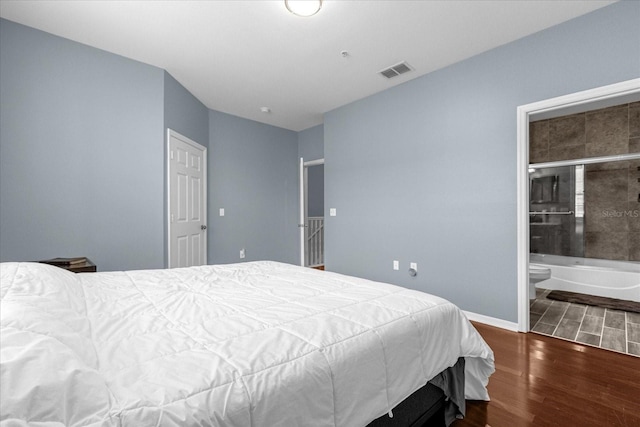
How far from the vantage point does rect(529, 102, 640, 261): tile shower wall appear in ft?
12.4

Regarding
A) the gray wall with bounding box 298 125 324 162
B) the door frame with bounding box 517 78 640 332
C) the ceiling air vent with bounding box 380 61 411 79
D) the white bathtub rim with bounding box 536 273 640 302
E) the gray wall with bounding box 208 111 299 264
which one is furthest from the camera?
the gray wall with bounding box 298 125 324 162

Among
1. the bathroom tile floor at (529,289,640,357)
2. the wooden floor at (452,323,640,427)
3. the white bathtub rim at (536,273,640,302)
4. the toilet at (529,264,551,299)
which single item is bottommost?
the wooden floor at (452,323,640,427)

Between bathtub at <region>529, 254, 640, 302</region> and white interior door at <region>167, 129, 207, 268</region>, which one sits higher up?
white interior door at <region>167, 129, 207, 268</region>

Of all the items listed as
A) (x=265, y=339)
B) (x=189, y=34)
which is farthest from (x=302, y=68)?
(x=265, y=339)

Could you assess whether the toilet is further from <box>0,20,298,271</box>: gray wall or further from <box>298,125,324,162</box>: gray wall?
<box>0,20,298,271</box>: gray wall

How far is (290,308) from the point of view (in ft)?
4.07

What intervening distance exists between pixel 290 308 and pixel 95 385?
703 millimetres

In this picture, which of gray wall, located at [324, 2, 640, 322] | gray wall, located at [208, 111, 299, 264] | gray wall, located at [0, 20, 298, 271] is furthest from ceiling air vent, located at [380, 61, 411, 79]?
gray wall, located at [208, 111, 299, 264]

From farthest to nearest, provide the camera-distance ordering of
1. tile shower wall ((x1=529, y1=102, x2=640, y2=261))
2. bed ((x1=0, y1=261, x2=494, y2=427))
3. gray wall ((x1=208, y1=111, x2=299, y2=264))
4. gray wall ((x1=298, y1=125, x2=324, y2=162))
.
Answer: gray wall ((x1=298, y1=125, x2=324, y2=162)), gray wall ((x1=208, y1=111, x2=299, y2=264)), tile shower wall ((x1=529, y1=102, x2=640, y2=261)), bed ((x1=0, y1=261, x2=494, y2=427))

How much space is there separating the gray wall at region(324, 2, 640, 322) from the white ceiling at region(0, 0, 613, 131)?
0.62 ft

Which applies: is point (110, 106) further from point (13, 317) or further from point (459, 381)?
point (459, 381)

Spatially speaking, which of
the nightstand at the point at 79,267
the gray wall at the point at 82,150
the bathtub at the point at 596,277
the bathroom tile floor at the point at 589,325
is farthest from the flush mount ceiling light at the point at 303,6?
the bathtub at the point at 596,277

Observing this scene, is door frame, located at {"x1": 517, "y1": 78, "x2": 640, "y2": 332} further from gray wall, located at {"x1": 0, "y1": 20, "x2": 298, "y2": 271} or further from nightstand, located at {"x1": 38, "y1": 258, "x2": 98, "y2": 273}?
nightstand, located at {"x1": 38, "y1": 258, "x2": 98, "y2": 273}

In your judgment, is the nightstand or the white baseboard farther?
the white baseboard
